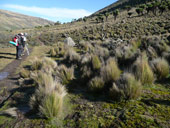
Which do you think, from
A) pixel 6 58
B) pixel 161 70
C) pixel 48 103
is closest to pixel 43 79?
pixel 48 103

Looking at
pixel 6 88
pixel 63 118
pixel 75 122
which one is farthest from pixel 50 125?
pixel 6 88

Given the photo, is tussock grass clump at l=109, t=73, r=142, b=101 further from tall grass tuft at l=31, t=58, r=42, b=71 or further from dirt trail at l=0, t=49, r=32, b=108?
tall grass tuft at l=31, t=58, r=42, b=71

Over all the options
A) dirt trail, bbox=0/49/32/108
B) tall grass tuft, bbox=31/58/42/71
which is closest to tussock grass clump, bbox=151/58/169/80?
dirt trail, bbox=0/49/32/108

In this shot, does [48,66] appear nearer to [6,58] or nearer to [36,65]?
[36,65]

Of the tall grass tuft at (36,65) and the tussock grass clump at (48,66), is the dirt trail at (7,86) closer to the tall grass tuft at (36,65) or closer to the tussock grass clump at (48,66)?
the tall grass tuft at (36,65)

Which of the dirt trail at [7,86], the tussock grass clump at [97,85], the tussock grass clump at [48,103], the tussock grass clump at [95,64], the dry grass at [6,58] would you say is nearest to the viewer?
the tussock grass clump at [48,103]

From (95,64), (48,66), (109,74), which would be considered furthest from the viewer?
→ (48,66)

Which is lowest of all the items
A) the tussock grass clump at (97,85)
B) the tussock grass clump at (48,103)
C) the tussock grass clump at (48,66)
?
the tussock grass clump at (48,103)

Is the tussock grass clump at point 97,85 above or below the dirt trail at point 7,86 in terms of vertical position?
above

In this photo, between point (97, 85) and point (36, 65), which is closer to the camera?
point (97, 85)

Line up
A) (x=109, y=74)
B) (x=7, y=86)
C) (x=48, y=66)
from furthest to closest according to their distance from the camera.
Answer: (x=48, y=66)
(x=7, y=86)
(x=109, y=74)

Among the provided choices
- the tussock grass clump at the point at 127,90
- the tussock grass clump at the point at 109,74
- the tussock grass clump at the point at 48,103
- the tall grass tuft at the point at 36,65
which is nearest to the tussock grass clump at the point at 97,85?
the tussock grass clump at the point at 109,74

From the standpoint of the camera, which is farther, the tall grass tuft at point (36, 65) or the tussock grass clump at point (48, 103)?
the tall grass tuft at point (36, 65)

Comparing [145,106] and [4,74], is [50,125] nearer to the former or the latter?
[145,106]
